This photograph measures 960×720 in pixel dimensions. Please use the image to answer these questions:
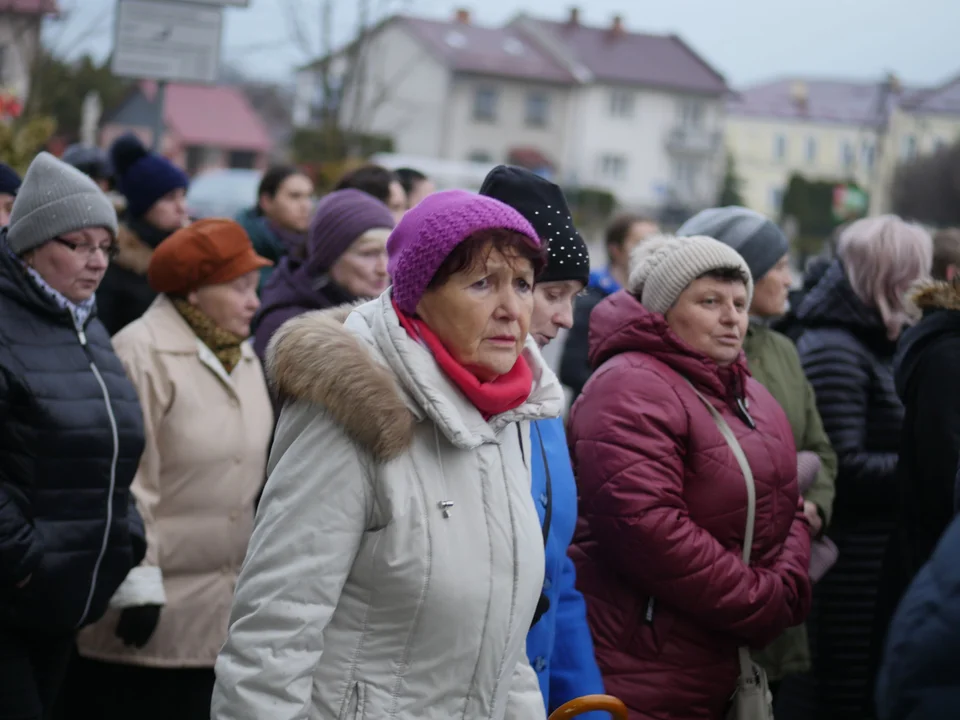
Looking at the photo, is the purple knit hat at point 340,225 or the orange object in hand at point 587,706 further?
the purple knit hat at point 340,225

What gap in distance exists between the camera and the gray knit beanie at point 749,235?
5.24 meters

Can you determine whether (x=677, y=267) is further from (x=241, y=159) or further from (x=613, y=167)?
(x=241, y=159)

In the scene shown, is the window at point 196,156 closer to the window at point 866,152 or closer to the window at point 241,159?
the window at point 241,159

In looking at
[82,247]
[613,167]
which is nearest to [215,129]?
[613,167]

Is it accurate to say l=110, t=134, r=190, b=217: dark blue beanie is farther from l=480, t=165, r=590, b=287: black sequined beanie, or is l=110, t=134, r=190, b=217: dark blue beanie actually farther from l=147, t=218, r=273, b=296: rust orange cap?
l=480, t=165, r=590, b=287: black sequined beanie

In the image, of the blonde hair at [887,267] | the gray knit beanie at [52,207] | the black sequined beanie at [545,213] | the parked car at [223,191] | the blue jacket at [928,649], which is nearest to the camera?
the blue jacket at [928,649]

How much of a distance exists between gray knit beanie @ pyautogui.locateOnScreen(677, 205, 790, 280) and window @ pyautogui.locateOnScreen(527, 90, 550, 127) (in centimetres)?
6703

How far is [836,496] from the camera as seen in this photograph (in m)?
5.46

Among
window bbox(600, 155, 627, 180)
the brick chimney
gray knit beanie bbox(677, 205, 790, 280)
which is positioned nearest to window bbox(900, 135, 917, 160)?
window bbox(600, 155, 627, 180)

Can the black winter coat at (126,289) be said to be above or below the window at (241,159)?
above

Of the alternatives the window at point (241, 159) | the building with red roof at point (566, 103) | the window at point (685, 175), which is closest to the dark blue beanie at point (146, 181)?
the building with red roof at point (566, 103)

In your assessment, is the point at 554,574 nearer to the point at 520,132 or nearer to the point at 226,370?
the point at 226,370

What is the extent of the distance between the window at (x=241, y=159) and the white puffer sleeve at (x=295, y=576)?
73962mm

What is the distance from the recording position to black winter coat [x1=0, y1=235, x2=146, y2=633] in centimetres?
407
